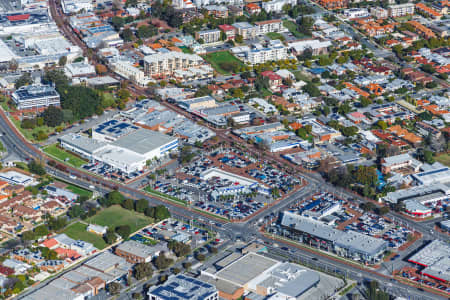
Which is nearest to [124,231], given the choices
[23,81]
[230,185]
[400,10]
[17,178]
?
[230,185]

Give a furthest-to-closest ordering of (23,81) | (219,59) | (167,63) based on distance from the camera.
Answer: (219,59)
(167,63)
(23,81)

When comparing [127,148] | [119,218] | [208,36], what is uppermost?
[208,36]

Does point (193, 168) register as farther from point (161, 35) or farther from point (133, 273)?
point (161, 35)

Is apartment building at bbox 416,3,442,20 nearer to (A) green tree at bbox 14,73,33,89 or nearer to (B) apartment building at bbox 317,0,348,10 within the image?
(B) apartment building at bbox 317,0,348,10

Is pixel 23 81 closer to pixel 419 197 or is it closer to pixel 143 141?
pixel 143 141

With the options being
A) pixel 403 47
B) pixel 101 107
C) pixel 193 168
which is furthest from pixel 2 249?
pixel 403 47

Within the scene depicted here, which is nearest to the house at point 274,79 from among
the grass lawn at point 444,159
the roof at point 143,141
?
the roof at point 143,141

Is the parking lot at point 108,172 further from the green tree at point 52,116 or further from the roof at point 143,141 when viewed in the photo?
the green tree at point 52,116
